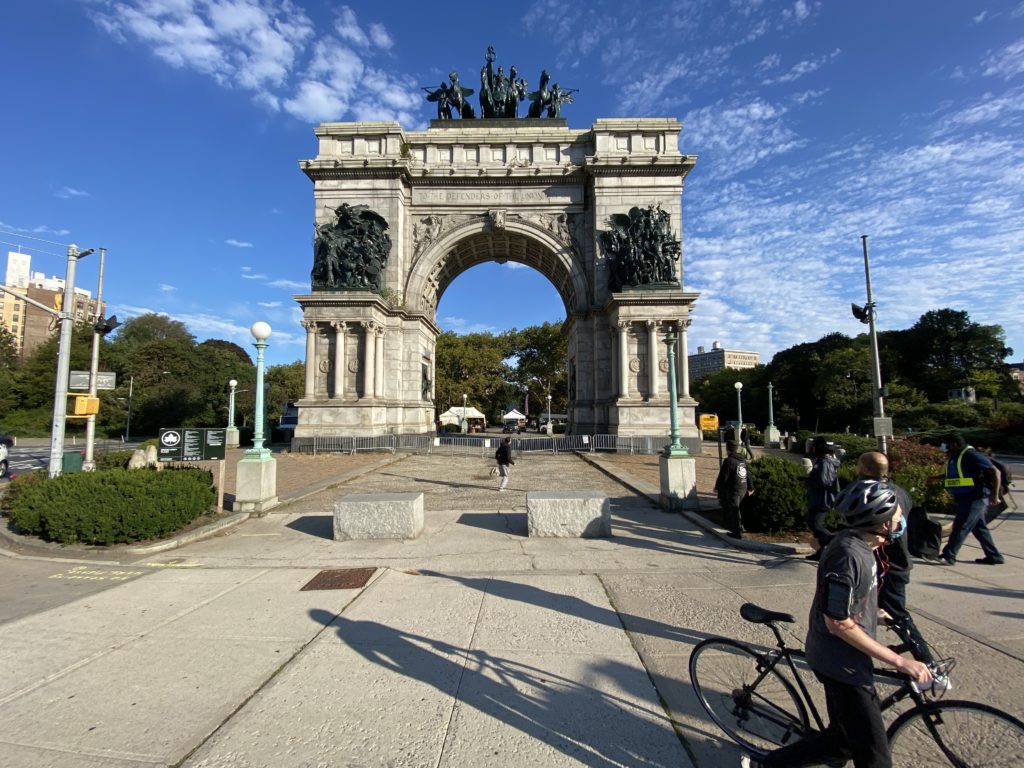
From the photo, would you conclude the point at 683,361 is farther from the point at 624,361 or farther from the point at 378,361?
the point at 378,361

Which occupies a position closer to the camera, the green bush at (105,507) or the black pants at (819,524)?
the black pants at (819,524)

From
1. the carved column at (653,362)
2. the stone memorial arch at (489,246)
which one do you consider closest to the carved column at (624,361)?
the stone memorial arch at (489,246)

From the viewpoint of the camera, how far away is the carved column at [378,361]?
26.4 m

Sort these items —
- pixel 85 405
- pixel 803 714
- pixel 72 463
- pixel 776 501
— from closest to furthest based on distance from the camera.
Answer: pixel 803 714 → pixel 776 501 → pixel 72 463 → pixel 85 405

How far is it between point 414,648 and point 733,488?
19.4ft

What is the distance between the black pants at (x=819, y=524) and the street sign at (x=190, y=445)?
1126 centimetres

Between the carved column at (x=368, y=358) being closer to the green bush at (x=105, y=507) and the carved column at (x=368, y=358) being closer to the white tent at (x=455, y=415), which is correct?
the green bush at (x=105, y=507)

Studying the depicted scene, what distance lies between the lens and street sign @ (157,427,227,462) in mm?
10727

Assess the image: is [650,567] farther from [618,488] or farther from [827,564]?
[618,488]

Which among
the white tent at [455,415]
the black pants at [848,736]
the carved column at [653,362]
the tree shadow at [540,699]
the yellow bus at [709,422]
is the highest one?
the carved column at [653,362]

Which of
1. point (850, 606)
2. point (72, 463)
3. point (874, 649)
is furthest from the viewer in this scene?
point (72, 463)

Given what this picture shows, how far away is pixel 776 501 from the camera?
7992 millimetres

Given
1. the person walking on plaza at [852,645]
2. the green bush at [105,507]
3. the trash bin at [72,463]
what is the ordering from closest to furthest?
1. the person walking on plaza at [852,645]
2. the green bush at [105,507]
3. the trash bin at [72,463]

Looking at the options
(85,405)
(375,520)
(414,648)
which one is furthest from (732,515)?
(85,405)
